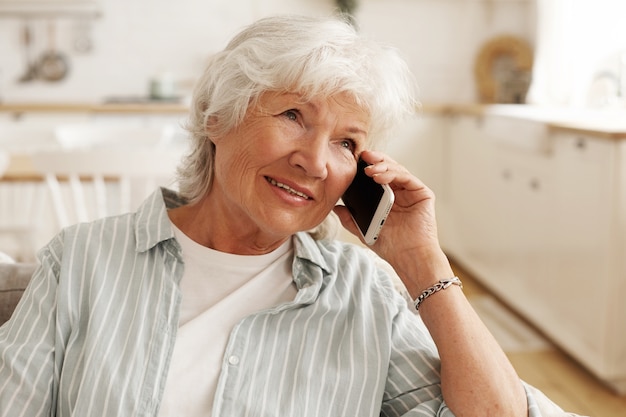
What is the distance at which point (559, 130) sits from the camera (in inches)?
116

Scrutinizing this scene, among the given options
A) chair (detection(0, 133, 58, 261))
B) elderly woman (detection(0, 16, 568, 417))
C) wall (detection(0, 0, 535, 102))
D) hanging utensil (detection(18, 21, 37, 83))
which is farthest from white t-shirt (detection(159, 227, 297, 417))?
hanging utensil (detection(18, 21, 37, 83))

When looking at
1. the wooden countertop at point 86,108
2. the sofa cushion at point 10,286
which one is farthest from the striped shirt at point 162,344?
the wooden countertop at point 86,108

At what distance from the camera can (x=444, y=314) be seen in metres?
1.12

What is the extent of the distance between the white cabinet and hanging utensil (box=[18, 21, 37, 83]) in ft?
9.22

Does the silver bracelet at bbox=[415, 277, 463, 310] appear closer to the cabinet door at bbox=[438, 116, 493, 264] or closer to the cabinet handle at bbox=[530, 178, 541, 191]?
the cabinet handle at bbox=[530, 178, 541, 191]

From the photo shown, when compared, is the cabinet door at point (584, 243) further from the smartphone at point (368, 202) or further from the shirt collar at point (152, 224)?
the shirt collar at point (152, 224)

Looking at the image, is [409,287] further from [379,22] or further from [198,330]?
[379,22]

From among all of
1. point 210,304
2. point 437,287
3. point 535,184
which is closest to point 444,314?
point 437,287

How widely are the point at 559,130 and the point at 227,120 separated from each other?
2.08 meters

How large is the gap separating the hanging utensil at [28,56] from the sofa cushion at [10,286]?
390 cm

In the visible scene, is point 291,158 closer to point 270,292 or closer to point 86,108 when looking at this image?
point 270,292

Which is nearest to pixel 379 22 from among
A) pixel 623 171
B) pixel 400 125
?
pixel 623 171

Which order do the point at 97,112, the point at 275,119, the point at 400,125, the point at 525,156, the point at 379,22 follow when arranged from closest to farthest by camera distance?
1. the point at 275,119
2. the point at 400,125
3. the point at 525,156
4. the point at 97,112
5. the point at 379,22

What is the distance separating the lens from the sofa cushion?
4.18 feet
